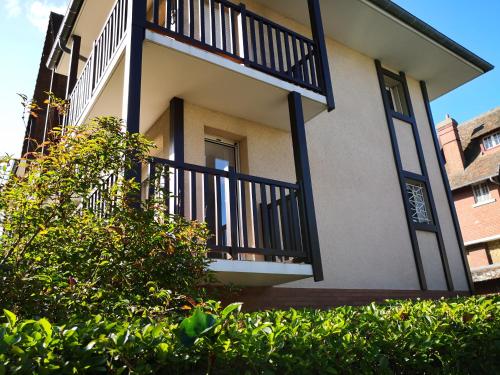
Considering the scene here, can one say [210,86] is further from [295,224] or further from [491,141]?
[491,141]

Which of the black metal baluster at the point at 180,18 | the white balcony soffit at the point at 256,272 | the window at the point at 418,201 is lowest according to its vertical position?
the white balcony soffit at the point at 256,272

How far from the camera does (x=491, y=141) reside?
27.7 meters

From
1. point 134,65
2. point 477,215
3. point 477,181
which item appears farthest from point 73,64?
point 477,215

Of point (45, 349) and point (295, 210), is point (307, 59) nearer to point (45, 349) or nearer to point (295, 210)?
point (295, 210)

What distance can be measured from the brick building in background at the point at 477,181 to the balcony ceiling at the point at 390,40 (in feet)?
46.2

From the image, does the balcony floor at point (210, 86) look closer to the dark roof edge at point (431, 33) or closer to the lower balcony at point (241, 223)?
the lower balcony at point (241, 223)

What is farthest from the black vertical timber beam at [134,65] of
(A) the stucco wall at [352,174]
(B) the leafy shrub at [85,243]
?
(A) the stucco wall at [352,174]

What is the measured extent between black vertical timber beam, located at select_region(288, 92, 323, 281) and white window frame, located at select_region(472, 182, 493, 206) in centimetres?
2245

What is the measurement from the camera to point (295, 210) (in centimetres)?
670

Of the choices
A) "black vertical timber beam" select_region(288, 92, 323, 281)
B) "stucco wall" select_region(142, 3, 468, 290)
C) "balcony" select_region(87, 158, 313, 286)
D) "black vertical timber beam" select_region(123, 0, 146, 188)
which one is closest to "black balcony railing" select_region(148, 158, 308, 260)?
"balcony" select_region(87, 158, 313, 286)

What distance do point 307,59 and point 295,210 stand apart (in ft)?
10.5

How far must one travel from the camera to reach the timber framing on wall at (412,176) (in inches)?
396

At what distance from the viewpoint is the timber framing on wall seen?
10070 millimetres

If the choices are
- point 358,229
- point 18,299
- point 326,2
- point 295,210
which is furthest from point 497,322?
point 326,2
